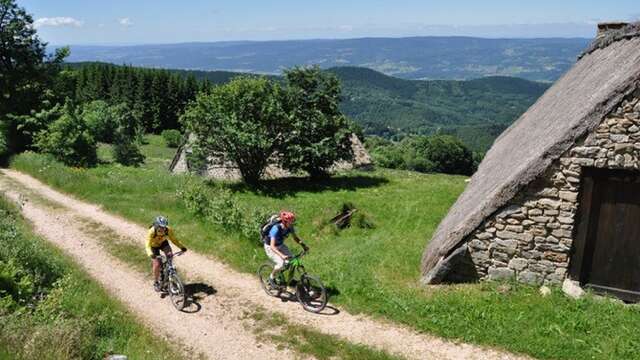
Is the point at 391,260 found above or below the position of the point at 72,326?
below

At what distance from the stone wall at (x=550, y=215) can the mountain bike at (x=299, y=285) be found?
164 inches

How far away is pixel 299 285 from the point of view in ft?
46.5

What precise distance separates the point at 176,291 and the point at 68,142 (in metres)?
22.5

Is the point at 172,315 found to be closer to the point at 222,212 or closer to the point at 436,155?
the point at 222,212

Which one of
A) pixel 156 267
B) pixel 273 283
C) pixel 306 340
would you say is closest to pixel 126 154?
pixel 156 267

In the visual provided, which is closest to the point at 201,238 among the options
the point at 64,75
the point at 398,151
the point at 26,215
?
the point at 26,215

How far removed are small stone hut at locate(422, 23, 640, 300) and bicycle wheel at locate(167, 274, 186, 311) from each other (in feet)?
21.5

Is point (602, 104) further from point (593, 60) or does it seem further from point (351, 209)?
point (351, 209)

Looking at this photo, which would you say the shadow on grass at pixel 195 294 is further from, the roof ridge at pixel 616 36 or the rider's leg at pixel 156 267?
the roof ridge at pixel 616 36

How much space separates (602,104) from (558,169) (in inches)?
70.9

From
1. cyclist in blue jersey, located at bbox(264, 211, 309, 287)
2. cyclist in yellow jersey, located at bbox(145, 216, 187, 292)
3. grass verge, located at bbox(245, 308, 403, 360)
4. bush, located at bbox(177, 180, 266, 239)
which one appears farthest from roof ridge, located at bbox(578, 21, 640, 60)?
cyclist in yellow jersey, located at bbox(145, 216, 187, 292)

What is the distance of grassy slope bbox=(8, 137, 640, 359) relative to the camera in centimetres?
1213

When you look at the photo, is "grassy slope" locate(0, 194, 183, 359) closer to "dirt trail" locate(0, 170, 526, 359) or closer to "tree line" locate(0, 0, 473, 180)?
"dirt trail" locate(0, 170, 526, 359)

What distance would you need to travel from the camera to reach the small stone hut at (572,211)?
12.8 meters
